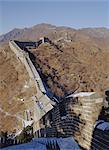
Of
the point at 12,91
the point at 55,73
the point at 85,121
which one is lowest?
the point at 85,121

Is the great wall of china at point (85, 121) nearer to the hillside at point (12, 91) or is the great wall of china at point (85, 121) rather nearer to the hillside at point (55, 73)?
the hillside at point (12, 91)

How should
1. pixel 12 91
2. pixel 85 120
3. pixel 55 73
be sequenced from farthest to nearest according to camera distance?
1. pixel 55 73
2. pixel 12 91
3. pixel 85 120

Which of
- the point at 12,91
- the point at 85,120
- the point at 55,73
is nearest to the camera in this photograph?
the point at 85,120

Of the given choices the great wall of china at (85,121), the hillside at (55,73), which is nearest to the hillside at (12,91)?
the hillside at (55,73)

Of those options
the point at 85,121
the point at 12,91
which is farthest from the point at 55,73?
the point at 85,121

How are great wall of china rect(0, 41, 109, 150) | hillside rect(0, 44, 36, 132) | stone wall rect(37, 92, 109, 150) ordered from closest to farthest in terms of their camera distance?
great wall of china rect(0, 41, 109, 150)
stone wall rect(37, 92, 109, 150)
hillside rect(0, 44, 36, 132)

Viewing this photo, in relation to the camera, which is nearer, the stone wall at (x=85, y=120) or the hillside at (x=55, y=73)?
the stone wall at (x=85, y=120)

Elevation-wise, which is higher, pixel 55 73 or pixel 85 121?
pixel 55 73

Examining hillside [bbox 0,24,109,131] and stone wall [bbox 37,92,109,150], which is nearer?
stone wall [bbox 37,92,109,150]

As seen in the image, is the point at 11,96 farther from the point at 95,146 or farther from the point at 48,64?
the point at 95,146

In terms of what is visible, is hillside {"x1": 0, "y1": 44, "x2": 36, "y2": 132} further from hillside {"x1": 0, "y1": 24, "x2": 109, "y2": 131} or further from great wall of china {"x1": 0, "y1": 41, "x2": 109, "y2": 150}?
great wall of china {"x1": 0, "y1": 41, "x2": 109, "y2": 150}

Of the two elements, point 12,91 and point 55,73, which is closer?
point 12,91

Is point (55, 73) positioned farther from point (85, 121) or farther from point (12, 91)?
point (85, 121)

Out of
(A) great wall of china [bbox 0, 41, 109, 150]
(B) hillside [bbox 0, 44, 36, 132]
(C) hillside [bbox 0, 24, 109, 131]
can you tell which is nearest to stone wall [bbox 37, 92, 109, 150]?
(A) great wall of china [bbox 0, 41, 109, 150]
